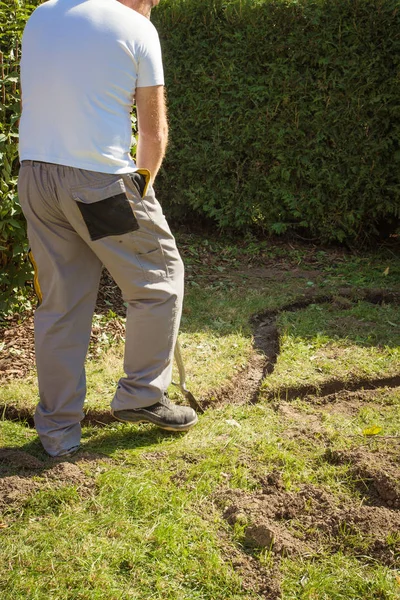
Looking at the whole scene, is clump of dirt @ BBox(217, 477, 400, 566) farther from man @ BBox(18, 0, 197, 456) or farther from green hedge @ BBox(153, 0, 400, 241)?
green hedge @ BBox(153, 0, 400, 241)

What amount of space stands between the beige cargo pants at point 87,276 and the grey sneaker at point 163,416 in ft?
0.23

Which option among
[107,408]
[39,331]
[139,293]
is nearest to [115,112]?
[139,293]

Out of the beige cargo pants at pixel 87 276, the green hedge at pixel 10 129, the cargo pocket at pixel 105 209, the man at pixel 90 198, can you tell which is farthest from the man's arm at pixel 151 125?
the green hedge at pixel 10 129

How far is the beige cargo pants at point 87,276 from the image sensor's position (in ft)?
9.51

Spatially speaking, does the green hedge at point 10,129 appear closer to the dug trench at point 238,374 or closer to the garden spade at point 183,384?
the dug trench at point 238,374

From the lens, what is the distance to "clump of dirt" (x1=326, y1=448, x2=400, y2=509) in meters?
2.87

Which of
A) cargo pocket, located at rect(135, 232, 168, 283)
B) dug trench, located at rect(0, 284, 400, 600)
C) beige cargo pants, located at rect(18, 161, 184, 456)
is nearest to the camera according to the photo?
dug trench, located at rect(0, 284, 400, 600)

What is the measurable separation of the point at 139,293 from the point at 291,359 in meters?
1.77

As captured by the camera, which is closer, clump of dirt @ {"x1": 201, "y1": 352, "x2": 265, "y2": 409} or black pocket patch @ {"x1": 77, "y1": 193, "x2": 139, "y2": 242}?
black pocket patch @ {"x1": 77, "y1": 193, "x2": 139, "y2": 242}

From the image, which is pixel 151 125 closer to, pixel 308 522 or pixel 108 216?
pixel 108 216

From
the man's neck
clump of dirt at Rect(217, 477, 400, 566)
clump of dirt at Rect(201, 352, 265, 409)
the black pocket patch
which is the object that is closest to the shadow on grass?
clump of dirt at Rect(201, 352, 265, 409)

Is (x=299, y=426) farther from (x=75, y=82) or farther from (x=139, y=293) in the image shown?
(x=75, y=82)

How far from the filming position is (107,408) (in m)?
3.79

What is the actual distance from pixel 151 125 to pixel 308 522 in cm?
185
